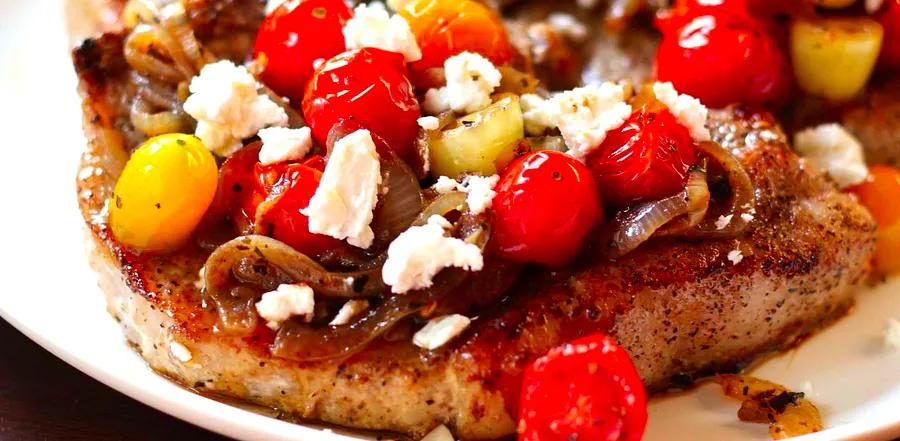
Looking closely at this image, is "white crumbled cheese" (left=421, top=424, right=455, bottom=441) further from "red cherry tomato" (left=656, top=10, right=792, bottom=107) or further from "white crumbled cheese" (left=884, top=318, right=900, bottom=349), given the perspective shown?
"red cherry tomato" (left=656, top=10, right=792, bottom=107)

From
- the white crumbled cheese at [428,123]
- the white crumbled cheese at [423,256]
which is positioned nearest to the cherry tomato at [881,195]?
the white crumbled cheese at [428,123]

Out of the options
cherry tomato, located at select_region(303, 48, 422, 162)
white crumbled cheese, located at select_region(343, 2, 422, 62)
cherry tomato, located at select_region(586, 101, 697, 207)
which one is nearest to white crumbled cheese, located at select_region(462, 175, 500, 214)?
cherry tomato, located at select_region(303, 48, 422, 162)

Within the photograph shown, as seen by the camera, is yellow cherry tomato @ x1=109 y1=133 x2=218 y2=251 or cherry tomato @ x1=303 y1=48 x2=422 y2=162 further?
cherry tomato @ x1=303 y1=48 x2=422 y2=162

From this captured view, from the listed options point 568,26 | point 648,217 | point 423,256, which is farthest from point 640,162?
point 568,26

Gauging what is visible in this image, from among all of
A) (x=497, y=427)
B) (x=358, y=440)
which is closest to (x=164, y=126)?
(x=358, y=440)

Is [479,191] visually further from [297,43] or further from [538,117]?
[297,43]

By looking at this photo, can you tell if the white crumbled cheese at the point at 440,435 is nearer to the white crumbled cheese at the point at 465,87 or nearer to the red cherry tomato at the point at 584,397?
the red cherry tomato at the point at 584,397
